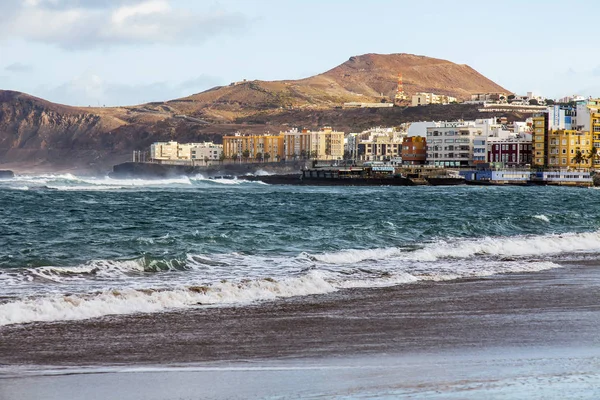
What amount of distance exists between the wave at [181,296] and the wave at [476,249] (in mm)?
3823

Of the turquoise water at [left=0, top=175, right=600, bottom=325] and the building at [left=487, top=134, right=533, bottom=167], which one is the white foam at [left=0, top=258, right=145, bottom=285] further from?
the building at [left=487, top=134, right=533, bottom=167]

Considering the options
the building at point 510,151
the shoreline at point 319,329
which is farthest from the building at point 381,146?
the shoreline at point 319,329

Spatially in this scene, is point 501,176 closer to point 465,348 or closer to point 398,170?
point 398,170

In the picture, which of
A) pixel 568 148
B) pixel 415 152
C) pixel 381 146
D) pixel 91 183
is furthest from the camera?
pixel 381 146

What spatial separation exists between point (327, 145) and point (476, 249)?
167 metres

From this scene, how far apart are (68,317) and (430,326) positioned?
5.09 m

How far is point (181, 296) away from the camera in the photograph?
15.0 m

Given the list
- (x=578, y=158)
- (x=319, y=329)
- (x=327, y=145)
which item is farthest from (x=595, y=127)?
(x=319, y=329)

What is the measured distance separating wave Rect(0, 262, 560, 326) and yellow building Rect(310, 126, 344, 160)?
169m

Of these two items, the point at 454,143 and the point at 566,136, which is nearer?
the point at 566,136

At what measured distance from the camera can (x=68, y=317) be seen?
43.5ft

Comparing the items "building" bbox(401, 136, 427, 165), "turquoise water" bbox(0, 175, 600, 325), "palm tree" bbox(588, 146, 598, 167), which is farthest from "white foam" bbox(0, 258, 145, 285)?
"building" bbox(401, 136, 427, 165)

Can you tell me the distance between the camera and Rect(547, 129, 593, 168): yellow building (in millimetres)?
123062

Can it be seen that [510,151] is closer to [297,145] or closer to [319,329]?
[297,145]
